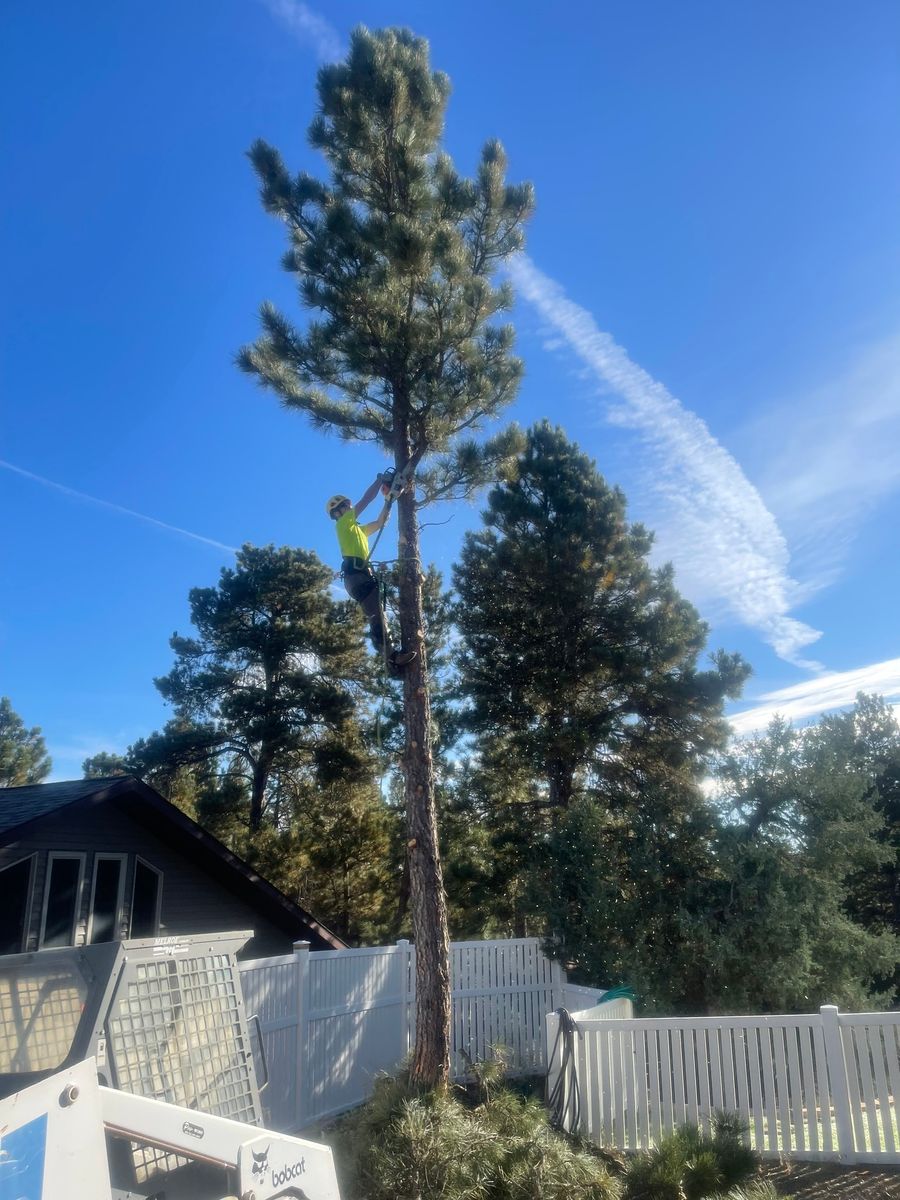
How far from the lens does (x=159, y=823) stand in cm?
1270

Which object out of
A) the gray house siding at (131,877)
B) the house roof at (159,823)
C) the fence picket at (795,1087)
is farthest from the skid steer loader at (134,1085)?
the gray house siding at (131,877)

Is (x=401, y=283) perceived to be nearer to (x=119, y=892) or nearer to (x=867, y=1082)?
(x=867, y=1082)

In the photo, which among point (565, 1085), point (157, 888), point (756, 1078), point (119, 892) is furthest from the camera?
point (157, 888)

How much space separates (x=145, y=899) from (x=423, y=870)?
6674mm

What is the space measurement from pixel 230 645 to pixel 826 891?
52.7ft

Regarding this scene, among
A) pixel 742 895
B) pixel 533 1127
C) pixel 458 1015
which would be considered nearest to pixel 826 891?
pixel 742 895

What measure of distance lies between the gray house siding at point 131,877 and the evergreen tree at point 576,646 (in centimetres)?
625

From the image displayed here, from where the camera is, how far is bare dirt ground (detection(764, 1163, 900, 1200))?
565 cm

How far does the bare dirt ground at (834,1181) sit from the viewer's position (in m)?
5.65

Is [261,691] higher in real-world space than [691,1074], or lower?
higher

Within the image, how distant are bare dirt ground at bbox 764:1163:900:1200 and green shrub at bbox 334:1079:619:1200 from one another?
51.1 inches

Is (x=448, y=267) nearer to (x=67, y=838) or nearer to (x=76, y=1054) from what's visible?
(x=76, y=1054)

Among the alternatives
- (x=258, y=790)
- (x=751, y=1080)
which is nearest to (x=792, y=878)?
(x=751, y=1080)

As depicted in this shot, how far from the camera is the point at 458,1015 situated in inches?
408
